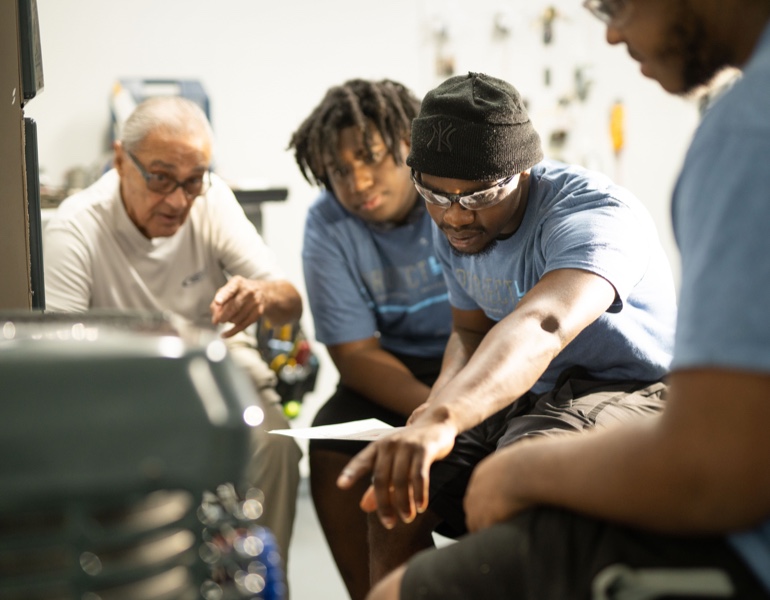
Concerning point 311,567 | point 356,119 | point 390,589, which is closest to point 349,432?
point 390,589

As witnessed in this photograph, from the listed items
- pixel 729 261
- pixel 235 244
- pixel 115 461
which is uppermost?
pixel 729 261

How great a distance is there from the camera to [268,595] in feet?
2.38

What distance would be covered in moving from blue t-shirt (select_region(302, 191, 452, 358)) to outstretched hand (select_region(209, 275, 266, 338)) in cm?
14

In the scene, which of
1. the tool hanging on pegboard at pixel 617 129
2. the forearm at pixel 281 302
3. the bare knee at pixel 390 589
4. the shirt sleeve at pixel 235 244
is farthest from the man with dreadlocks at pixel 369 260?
the tool hanging on pegboard at pixel 617 129

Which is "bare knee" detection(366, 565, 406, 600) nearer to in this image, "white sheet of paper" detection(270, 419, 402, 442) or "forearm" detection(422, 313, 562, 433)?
"forearm" detection(422, 313, 562, 433)

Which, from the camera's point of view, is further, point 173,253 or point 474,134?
point 173,253

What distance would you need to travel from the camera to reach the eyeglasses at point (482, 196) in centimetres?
158

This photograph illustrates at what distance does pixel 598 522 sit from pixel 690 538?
0.31 feet

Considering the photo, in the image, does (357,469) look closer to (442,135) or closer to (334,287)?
(442,135)

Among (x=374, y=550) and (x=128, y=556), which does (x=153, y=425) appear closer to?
(x=128, y=556)

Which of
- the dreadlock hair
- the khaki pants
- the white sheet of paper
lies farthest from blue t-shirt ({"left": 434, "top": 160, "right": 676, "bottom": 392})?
the khaki pants

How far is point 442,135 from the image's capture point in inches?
61.8

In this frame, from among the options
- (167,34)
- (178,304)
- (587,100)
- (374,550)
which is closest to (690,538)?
(374,550)

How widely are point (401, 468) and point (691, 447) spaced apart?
1.52 ft
